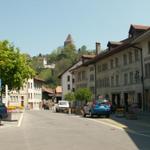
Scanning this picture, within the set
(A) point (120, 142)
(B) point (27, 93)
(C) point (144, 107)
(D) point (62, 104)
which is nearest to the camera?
(A) point (120, 142)

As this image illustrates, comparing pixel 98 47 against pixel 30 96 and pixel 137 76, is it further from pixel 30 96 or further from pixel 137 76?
pixel 30 96

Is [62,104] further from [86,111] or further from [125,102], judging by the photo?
[86,111]

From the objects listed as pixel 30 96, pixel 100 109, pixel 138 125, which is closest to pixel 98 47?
pixel 30 96

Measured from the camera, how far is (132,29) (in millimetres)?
54594

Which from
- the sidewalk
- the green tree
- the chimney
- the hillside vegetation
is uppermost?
the hillside vegetation

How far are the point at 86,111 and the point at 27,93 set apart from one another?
7624 cm

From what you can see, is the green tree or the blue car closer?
the green tree

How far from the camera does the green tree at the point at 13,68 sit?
32156mm

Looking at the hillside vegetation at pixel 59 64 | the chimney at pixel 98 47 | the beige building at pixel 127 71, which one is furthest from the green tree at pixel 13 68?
the hillside vegetation at pixel 59 64

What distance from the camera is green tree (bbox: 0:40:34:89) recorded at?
32156mm

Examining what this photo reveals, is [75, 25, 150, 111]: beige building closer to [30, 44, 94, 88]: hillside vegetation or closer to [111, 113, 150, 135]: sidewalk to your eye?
[111, 113, 150, 135]: sidewalk

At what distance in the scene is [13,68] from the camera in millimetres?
32469

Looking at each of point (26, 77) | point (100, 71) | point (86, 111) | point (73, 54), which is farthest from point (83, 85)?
point (73, 54)

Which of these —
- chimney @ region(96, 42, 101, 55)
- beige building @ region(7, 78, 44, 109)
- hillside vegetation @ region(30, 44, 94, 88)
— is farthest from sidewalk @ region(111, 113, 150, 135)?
hillside vegetation @ region(30, 44, 94, 88)
